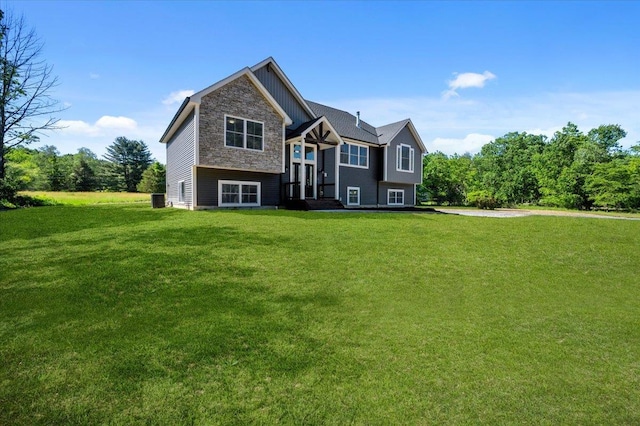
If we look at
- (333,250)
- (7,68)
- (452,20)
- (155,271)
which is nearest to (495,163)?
(452,20)

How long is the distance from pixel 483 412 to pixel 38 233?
10.8 metres

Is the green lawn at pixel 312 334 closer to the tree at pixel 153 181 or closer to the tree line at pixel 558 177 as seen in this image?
the tree line at pixel 558 177

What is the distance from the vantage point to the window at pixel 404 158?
76.8 ft

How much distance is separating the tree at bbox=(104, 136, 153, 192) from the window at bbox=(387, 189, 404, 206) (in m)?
52.9

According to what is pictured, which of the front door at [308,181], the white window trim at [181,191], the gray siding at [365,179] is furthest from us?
the gray siding at [365,179]

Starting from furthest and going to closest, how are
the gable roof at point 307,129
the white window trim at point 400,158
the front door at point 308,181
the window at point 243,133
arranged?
the white window trim at point 400,158 → the front door at point 308,181 → the gable roof at point 307,129 → the window at point 243,133

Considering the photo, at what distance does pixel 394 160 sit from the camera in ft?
75.8

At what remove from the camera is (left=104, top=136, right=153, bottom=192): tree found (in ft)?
189

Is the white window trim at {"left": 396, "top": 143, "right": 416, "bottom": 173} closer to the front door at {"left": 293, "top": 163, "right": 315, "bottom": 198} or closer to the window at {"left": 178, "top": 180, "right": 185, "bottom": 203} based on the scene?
the front door at {"left": 293, "top": 163, "right": 315, "bottom": 198}

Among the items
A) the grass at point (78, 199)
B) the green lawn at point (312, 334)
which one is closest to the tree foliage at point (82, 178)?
the grass at point (78, 199)

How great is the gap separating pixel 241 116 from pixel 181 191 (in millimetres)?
5831

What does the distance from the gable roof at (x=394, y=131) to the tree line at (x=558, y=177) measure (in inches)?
363

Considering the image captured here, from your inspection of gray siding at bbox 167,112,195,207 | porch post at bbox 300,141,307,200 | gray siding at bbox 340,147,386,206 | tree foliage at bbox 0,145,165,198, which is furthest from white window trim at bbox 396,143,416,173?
tree foliage at bbox 0,145,165,198

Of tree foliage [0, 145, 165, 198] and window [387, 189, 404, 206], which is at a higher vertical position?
tree foliage [0, 145, 165, 198]
